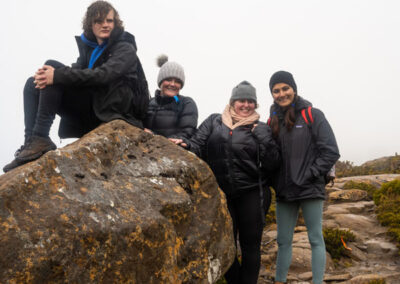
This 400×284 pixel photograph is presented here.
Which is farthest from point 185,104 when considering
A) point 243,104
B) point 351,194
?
point 351,194

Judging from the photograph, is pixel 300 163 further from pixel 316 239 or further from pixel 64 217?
pixel 64 217

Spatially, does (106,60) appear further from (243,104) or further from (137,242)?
(137,242)

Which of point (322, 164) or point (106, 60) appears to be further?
point (322, 164)

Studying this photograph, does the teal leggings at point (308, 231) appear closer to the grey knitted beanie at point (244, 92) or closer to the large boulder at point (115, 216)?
the large boulder at point (115, 216)

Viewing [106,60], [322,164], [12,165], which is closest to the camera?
[12,165]

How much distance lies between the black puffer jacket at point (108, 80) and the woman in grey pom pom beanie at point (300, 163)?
2.13 meters

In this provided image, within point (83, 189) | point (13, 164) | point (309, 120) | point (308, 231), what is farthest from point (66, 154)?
point (308, 231)

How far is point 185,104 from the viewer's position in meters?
4.64

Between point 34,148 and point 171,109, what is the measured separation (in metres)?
1.89

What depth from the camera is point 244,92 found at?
15.4 feet

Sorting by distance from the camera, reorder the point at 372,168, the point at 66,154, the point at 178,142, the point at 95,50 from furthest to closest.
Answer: the point at 372,168 → the point at 178,142 → the point at 95,50 → the point at 66,154

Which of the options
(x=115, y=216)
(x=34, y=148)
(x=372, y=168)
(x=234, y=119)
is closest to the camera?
(x=115, y=216)

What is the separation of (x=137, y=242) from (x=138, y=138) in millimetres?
1400

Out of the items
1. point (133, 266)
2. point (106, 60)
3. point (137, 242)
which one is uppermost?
point (106, 60)
